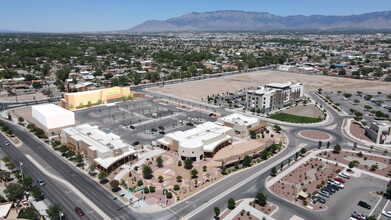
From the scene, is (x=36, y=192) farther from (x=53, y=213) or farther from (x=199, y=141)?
(x=199, y=141)

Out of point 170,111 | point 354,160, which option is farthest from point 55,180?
point 354,160

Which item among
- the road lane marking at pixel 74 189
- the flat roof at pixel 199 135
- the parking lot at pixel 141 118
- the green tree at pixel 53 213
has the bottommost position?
the road lane marking at pixel 74 189

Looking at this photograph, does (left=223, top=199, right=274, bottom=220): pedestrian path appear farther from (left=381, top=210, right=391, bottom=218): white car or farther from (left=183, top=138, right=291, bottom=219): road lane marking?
(left=381, top=210, right=391, bottom=218): white car

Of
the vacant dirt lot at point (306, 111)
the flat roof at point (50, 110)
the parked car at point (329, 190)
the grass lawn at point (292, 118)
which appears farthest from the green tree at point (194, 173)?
the vacant dirt lot at point (306, 111)

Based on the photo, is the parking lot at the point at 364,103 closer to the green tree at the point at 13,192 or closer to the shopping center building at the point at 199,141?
the shopping center building at the point at 199,141

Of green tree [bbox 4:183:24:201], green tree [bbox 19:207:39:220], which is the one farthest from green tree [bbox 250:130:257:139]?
green tree [bbox 4:183:24:201]

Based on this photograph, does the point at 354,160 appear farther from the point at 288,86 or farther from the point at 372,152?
the point at 288,86
